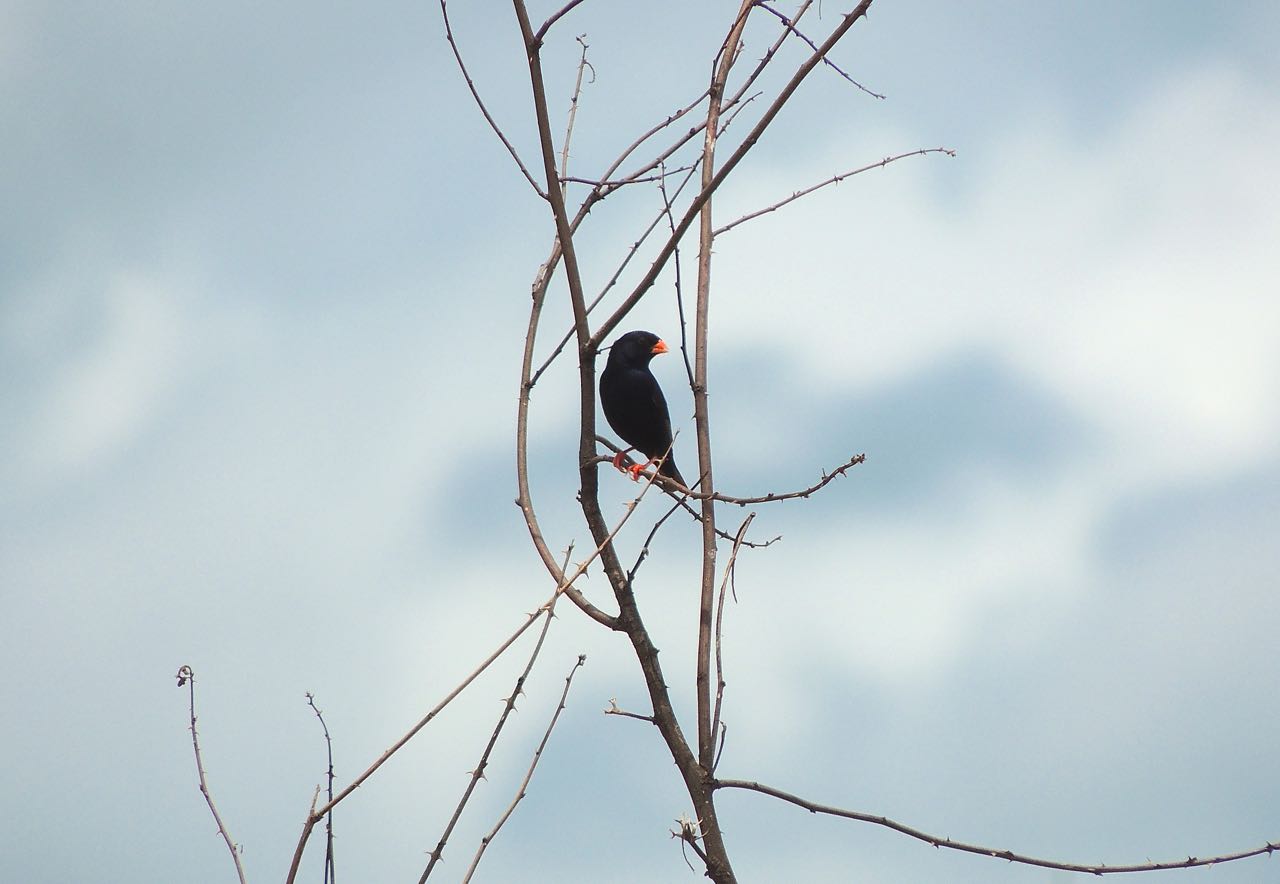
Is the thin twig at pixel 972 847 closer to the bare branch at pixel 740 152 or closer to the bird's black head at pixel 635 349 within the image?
the bare branch at pixel 740 152

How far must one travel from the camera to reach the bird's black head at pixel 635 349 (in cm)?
723

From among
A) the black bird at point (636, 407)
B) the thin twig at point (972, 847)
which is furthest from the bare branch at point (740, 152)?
the black bird at point (636, 407)

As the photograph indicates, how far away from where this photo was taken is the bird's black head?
723 cm

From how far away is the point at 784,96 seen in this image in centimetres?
301

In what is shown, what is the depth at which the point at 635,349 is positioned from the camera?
23.9 ft

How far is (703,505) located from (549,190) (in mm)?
1106

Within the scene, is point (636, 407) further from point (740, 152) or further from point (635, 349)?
point (740, 152)

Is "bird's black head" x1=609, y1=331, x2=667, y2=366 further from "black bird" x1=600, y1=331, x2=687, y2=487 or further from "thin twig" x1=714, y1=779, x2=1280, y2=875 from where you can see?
"thin twig" x1=714, y1=779, x2=1280, y2=875

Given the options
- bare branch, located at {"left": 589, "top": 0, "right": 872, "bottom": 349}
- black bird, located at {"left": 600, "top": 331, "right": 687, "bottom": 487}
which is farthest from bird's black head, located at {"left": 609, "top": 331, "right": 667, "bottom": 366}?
bare branch, located at {"left": 589, "top": 0, "right": 872, "bottom": 349}

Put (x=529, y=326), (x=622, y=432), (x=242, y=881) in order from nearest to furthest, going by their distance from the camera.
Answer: (x=242, y=881) → (x=529, y=326) → (x=622, y=432)

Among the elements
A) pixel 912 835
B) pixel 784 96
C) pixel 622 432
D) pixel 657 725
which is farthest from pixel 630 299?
pixel 622 432

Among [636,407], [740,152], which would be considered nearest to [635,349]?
[636,407]

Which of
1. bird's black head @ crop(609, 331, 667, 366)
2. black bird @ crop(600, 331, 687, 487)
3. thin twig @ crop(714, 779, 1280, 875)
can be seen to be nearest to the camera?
thin twig @ crop(714, 779, 1280, 875)

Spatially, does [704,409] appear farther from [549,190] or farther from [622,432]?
[622,432]
